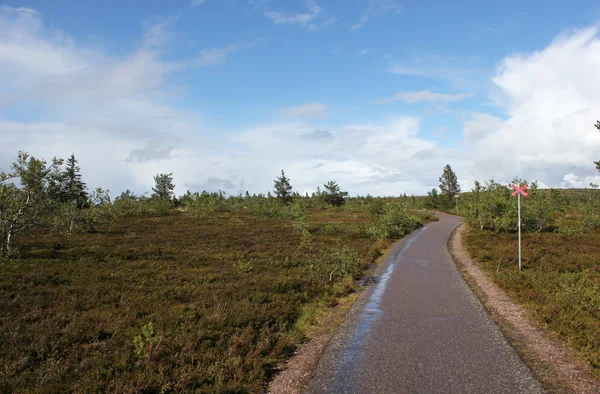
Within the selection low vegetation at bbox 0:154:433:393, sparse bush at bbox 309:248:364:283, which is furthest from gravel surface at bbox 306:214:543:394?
sparse bush at bbox 309:248:364:283

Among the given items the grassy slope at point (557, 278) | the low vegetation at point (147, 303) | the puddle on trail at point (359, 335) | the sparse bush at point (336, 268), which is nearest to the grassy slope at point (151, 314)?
the low vegetation at point (147, 303)

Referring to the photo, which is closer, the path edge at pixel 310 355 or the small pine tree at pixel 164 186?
the path edge at pixel 310 355

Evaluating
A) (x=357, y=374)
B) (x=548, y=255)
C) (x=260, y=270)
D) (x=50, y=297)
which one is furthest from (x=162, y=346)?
(x=548, y=255)

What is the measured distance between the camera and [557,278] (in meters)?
15.2

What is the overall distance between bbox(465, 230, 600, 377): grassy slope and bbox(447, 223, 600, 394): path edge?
0.29 meters

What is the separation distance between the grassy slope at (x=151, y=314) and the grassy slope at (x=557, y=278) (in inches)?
258

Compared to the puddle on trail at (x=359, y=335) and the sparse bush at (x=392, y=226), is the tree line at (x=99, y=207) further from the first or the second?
the puddle on trail at (x=359, y=335)

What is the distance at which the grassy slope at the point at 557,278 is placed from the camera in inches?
364

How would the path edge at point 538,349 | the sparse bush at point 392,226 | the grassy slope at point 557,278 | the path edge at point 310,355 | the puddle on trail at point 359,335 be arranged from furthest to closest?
the sparse bush at point 392,226 < the grassy slope at point 557,278 < the puddle on trail at point 359,335 < the path edge at point 310,355 < the path edge at point 538,349

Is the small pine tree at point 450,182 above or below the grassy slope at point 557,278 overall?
above

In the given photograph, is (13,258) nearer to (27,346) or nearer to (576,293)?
(27,346)

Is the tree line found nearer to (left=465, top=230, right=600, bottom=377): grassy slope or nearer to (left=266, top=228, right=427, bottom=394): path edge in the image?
(left=465, top=230, right=600, bottom=377): grassy slope

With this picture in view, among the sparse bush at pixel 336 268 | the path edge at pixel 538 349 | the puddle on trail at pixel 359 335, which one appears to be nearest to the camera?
the path edge at pixel 538 349

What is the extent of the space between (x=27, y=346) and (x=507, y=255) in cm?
2259
